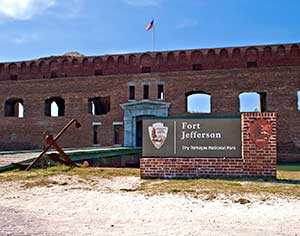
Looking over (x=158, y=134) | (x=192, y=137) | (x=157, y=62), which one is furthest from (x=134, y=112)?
(x=192, y=137)

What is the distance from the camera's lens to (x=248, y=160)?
26.4 ft

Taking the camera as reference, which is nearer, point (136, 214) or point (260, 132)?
point (136, 214)

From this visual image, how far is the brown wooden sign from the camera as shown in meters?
8.27

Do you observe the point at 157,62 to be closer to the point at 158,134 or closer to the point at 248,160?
the point at 158,134

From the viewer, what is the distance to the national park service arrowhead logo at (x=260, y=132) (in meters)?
8.01

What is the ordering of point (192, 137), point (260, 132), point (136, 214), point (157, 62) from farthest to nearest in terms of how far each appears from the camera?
1. point (157, 62)
2. point (192, 137)
3. point (260, 132)
4. point (136, 214)

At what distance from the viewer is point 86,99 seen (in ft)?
79.1

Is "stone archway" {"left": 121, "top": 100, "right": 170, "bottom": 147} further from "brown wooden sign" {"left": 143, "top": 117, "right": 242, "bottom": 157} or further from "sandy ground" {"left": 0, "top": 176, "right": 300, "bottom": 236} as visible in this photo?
"sandy ground" {"left": 0, "top": 176, "right": 300, "bottom": 236}

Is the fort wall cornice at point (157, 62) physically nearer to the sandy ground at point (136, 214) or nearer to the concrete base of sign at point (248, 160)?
the concrete base of sign at point (248, 160)

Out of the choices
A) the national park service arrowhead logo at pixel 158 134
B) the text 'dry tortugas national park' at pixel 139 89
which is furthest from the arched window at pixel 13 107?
the national park service arrowhead logo at pixel 158 134

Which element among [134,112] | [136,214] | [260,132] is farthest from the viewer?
[134,112]

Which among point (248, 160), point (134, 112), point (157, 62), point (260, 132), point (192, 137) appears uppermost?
point (157, 62)

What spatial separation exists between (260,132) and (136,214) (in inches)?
175

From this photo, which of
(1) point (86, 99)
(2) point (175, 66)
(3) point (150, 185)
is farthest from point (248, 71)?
(3) point (150, 185)
